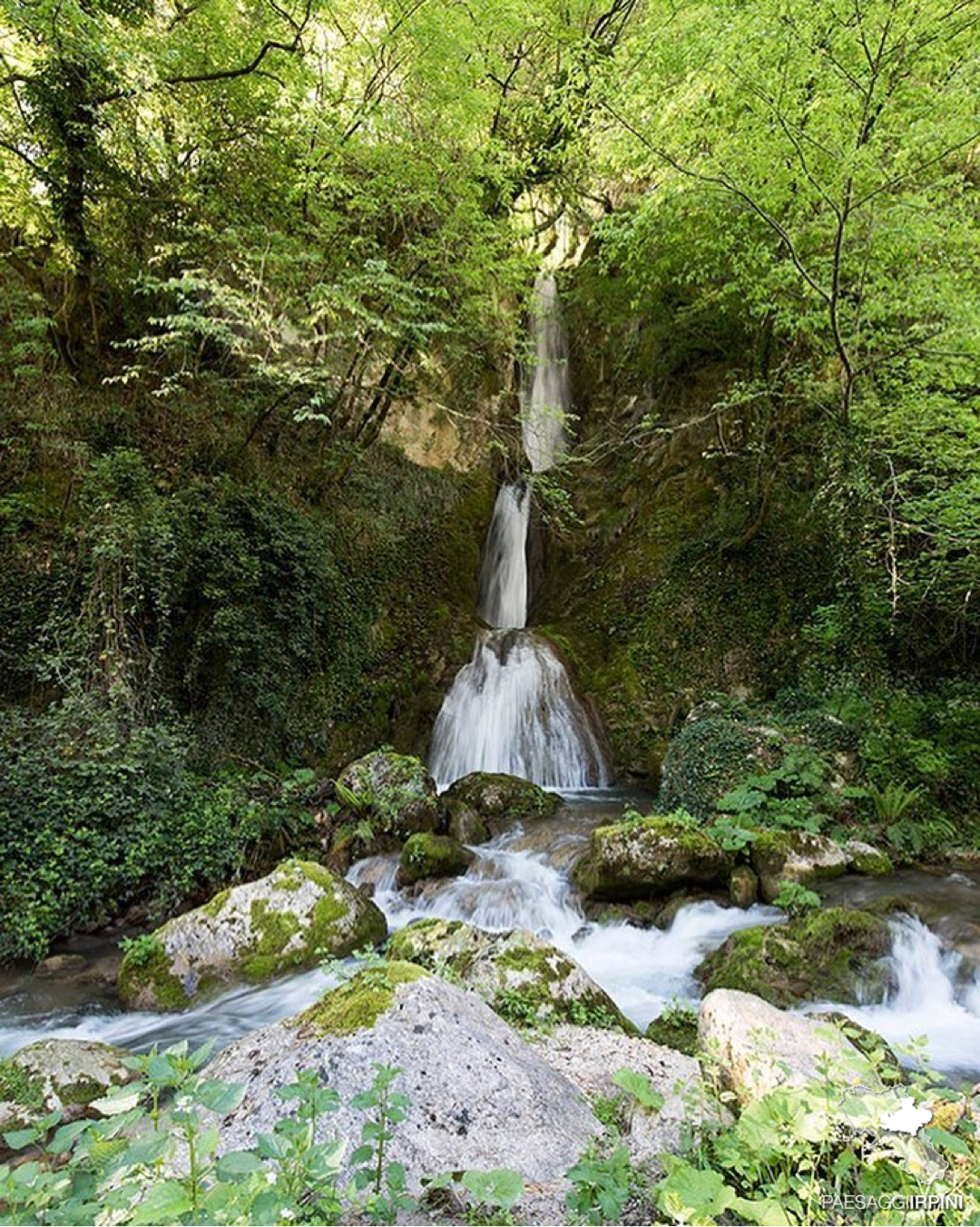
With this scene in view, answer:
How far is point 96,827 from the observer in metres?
5.39

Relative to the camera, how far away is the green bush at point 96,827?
4988 mm

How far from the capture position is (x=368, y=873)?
641 centimetres

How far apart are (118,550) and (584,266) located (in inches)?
474

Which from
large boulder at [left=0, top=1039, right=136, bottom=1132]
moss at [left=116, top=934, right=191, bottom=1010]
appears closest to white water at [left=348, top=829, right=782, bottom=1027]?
moss at [left=116, top=934, right=191, bottom=1010]

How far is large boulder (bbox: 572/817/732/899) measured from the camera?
222 inches

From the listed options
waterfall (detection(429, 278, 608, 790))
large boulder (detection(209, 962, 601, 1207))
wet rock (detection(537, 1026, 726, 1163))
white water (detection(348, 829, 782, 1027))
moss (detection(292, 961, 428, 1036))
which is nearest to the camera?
large boulder (detection(209, 962, 601, 1207))

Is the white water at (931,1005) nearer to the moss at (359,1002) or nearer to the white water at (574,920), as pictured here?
the white water at (574,920)

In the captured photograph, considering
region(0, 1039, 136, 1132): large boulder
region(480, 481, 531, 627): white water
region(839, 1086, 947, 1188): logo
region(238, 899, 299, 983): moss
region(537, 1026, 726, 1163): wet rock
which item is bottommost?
region(238, 899, 299, 983): moss

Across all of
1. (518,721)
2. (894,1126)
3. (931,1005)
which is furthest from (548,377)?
(894,1126)

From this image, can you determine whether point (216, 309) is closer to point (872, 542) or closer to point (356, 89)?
point (356, 89)

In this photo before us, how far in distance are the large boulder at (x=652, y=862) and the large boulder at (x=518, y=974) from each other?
5.99 ft

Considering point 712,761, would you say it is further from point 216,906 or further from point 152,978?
point 152,978

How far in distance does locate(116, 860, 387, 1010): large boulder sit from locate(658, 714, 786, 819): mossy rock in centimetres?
384

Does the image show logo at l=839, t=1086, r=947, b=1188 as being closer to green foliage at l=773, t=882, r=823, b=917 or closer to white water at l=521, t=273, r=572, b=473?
green foliage at l=773, t=882, r=823, b=917
